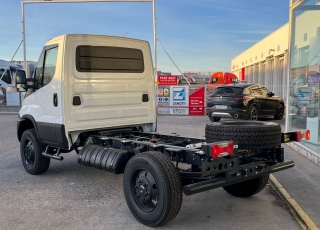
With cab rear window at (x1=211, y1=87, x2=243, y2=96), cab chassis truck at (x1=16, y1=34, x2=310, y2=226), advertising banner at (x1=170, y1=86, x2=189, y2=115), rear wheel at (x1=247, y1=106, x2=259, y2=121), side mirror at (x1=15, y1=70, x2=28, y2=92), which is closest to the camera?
cab chassis truck at (x1=16, y1=34, x2=310, y2=226)

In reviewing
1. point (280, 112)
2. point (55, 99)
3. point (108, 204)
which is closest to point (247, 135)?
point (108, 204)

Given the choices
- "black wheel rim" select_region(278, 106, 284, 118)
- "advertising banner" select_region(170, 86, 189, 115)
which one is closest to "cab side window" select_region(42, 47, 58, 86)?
"black wheel rim" select_region(278, 106, 284, 118)

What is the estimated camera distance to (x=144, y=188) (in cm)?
423

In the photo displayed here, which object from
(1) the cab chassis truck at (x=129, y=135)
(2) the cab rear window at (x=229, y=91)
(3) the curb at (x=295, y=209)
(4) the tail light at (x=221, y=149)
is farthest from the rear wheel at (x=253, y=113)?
(4) the tail light at (x=221, y=149)

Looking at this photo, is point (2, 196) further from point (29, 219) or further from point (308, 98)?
point (308, 98)

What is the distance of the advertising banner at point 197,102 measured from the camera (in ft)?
59.1

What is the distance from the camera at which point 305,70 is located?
8.38 metres

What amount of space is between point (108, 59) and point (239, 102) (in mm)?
8224

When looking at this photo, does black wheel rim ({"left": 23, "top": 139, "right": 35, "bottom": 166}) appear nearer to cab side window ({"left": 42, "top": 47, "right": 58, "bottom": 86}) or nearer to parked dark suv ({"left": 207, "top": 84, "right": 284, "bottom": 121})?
cab side window ({"left": 42, "top": 47, "right": 58, "bottom": 86})

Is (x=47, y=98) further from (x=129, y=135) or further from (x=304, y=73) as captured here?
(x=304, y=73)

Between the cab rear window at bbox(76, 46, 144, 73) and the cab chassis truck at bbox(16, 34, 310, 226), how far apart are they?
0.06ft

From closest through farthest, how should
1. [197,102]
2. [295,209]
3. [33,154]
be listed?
[295,209] < [33,154] < [197,102]

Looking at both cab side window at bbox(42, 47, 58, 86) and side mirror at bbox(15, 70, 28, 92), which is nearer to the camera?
cab side window at bbox(42, 47, 58, 86)

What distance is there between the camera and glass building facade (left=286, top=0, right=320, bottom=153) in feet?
25.3
